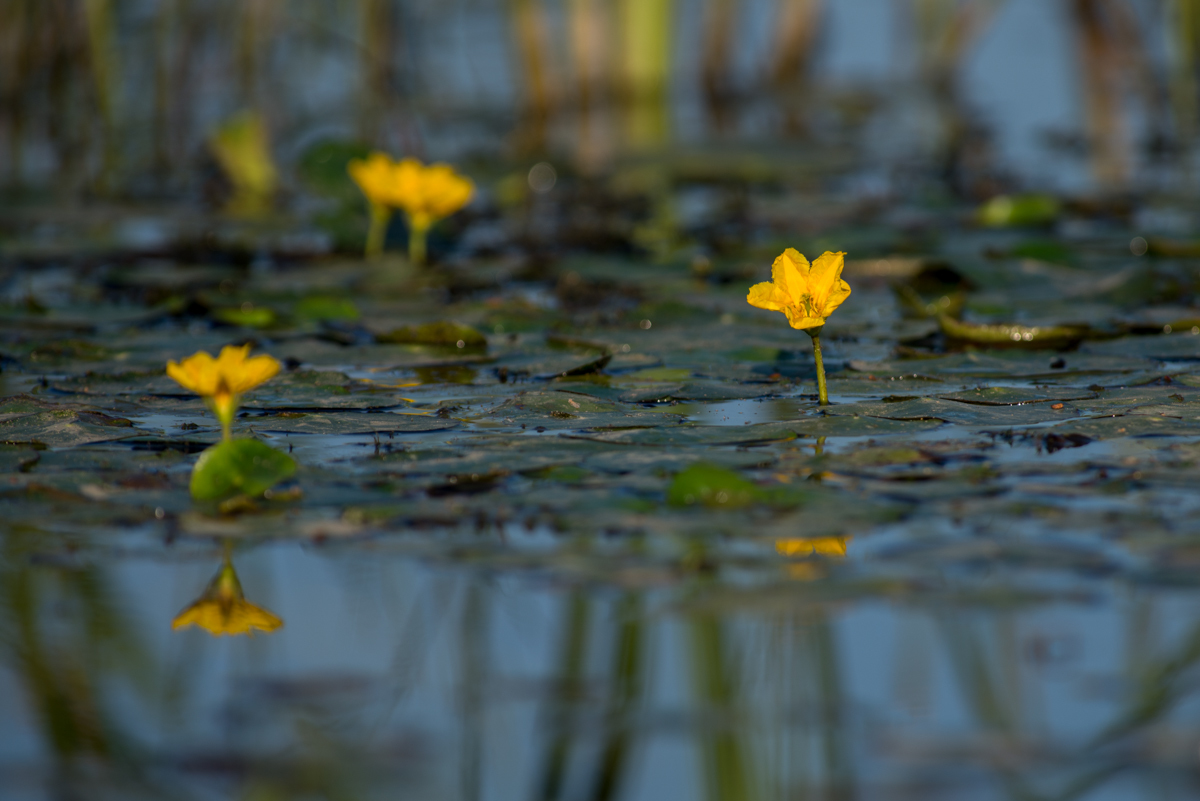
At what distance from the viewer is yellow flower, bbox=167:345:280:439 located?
1.95 m

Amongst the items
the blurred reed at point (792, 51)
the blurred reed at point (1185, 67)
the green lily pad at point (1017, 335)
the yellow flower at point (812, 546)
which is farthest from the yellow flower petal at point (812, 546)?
the blurred reed at point (792, 51)

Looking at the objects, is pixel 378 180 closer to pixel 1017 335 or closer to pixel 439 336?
pixel 439 336

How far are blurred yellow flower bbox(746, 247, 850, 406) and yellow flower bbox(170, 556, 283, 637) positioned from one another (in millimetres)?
934

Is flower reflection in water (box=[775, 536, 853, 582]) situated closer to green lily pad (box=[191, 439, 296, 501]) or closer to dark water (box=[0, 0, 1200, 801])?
dark water (box=[0, 0, 1200, 801])

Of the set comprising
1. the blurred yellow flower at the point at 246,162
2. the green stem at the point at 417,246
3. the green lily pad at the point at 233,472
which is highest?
the blurred yellow flower at the point at 246,162

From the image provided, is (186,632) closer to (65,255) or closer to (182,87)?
(65,255)

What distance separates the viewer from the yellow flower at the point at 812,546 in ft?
5.71

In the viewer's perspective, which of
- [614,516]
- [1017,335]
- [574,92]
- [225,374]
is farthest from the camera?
[574,92]

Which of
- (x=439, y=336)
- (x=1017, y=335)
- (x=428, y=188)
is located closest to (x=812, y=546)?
(x=1017, y=335)

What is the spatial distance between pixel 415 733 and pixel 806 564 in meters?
0.55

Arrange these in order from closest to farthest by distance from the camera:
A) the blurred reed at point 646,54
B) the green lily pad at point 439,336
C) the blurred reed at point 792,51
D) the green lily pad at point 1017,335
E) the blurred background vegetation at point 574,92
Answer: the green lily pad at point 1017,335
the green lily pad at point 439,336
the blurred background vegetation at point 574,92
the blurred reed at point 646,54
the blurred reed at point 792,51

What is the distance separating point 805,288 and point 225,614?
1.06 metres

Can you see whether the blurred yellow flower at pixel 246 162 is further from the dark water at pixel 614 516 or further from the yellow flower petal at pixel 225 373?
the yellow flower petal at pixel 225 373

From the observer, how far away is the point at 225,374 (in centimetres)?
198
